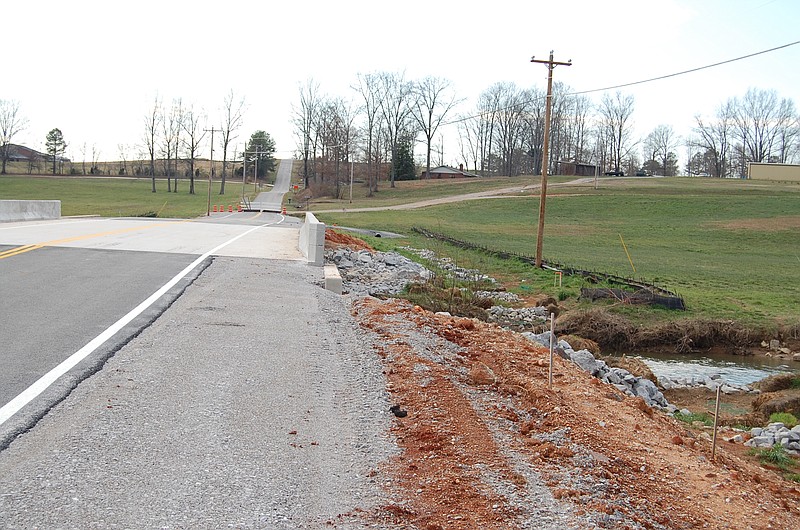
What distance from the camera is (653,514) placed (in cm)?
504

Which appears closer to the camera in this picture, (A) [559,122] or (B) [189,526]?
(B) [189,526]

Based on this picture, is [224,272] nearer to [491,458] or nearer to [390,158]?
[491,458]

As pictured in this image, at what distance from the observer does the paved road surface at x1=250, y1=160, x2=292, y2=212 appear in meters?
77.6

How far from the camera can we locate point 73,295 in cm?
1127

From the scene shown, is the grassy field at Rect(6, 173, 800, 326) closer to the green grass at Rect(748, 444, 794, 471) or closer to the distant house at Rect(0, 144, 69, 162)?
the green grass at Rect(748, 444, 794, 471)

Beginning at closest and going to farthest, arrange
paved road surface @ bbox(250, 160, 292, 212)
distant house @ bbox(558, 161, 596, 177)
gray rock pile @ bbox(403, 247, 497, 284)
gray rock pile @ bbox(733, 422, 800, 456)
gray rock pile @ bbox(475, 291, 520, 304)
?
gray rock pile @ bbox(733, 422, 800, 456) < gray rock pile @ bbox(475, 291, 520, 304) < gray rock pile @ bbox(403, 247, 497, 284) < paved road surface @ bbox(250, 160, 292, 212) < distant house @ bbox(558, 161, 596, 177)

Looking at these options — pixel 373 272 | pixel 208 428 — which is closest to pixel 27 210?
pixel 373 272

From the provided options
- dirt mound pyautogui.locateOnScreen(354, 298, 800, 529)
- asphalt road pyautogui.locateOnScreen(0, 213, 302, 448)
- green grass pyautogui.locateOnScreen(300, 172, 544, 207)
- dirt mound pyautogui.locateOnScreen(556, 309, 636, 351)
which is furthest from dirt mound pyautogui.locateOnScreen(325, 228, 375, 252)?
green grass pyautogui.locateOnScreen(300, 172, 544, 207)

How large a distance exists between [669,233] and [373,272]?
3453 cm

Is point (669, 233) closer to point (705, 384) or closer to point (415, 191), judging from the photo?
point (705, 384)

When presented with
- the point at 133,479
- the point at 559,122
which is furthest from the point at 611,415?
the point at 559,122

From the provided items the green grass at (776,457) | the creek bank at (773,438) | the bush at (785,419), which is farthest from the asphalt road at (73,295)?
the bush at (785,419)

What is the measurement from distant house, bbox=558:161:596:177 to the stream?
105 meters

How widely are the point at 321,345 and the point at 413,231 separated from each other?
38.1m
